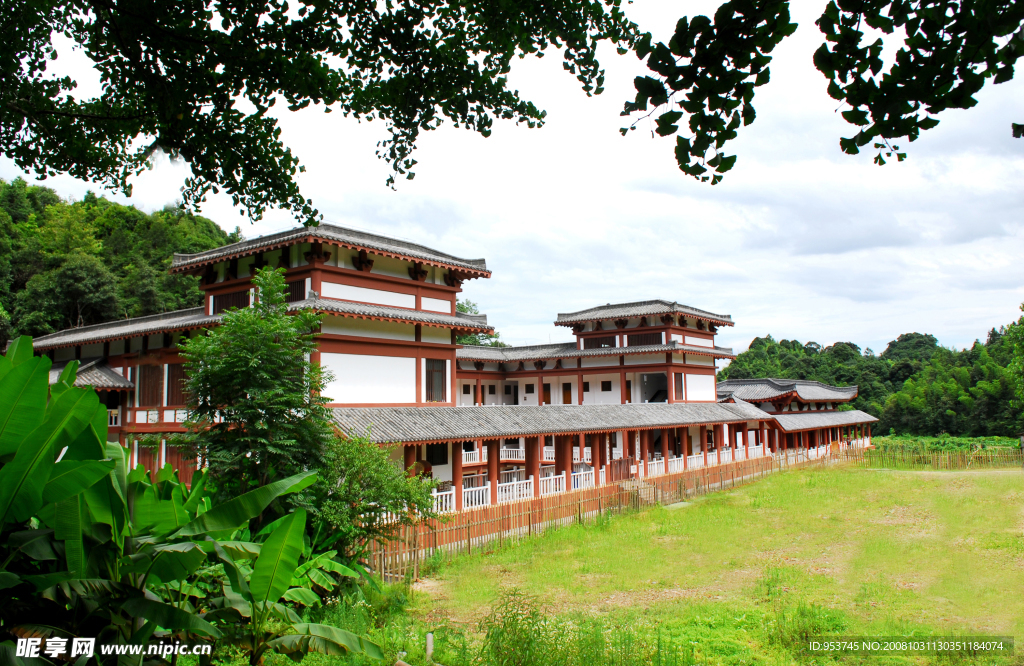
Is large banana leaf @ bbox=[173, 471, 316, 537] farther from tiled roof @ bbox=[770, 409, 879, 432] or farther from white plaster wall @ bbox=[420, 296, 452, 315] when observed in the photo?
tiled roof @ bbox=[770, 409, 879, 432]

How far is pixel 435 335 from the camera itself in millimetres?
20562

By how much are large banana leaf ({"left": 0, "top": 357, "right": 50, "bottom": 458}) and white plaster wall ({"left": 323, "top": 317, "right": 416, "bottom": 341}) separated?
13.1 m

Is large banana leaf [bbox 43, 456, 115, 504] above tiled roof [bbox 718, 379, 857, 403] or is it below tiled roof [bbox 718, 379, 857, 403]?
below

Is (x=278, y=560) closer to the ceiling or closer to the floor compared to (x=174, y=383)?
closer to the floor

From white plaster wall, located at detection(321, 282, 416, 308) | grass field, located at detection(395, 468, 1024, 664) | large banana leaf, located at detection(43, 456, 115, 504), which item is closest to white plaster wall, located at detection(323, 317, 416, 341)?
white plaster wall, located at detection(321, 282, 416, 308)

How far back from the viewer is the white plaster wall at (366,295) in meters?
18.1

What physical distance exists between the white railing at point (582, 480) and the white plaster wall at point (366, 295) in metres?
8.20

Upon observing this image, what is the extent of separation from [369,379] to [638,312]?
1854cm

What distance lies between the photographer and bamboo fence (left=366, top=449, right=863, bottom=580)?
39.9ft

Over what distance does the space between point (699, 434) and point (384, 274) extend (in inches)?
872

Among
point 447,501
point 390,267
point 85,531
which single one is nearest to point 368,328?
point 390,267

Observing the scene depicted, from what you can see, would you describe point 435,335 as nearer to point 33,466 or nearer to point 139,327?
point 139,327

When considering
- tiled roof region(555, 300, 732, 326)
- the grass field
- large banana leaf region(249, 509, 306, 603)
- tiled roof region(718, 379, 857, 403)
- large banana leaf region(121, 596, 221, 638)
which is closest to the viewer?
large banana leaf region(121, 596, 221, 638)

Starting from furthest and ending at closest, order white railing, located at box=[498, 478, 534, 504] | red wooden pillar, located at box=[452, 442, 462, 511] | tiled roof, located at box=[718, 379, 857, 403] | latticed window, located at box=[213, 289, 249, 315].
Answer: tiled roof, located at box=[718, 379, 857, 403] → latticed window, located at box=[213, 289, 249, 315] → white railing, located at box=[498, 478, 534, 504] → red wooden pillar, located at box=[452, 442, 462, 511]
